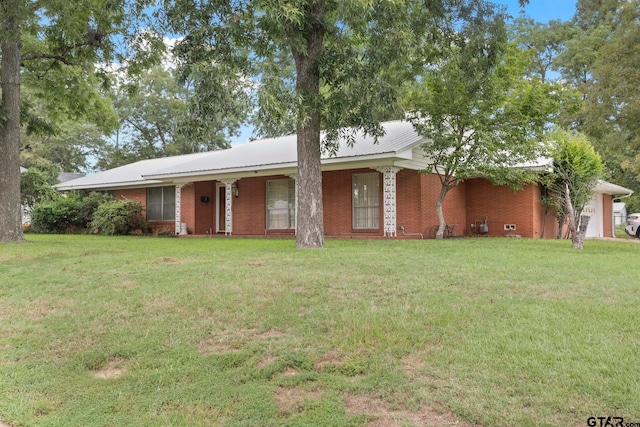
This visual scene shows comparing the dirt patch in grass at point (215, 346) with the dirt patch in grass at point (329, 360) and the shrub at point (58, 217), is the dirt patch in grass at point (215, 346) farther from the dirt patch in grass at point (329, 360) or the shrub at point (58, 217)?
the shrub at point (58, 217)

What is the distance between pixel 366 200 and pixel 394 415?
1345cm

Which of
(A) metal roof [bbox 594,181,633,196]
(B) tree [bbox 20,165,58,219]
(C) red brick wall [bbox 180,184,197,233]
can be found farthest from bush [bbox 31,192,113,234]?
(A) metal roof [bbox 594,181,633,196]

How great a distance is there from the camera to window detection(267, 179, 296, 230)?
61.4 feet

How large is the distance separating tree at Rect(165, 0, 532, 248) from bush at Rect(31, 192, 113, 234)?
15.6 metres

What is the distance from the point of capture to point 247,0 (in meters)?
10.7

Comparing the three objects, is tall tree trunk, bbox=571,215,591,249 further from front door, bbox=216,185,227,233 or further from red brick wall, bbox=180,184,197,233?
red brick wall, bbox=180,184,197,233

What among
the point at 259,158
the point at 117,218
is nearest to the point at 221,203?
the point at 259,158

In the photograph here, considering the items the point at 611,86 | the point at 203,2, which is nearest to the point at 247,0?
the point at 203,2

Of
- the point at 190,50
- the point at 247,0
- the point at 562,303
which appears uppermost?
the point at 247,0

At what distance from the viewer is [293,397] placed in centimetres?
377

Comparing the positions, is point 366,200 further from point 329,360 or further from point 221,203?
point 329,360

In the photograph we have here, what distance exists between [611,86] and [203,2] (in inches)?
594

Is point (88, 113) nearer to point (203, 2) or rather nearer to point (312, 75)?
point (203, 2)

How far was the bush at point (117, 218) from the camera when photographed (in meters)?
21.3
